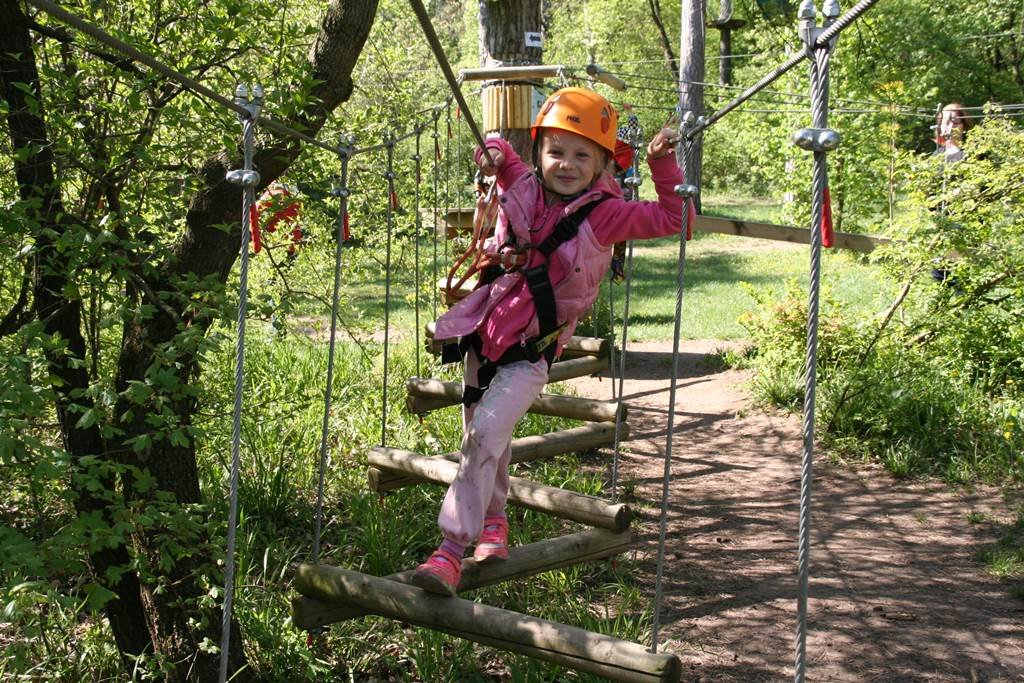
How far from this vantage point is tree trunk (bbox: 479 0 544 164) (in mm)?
5488

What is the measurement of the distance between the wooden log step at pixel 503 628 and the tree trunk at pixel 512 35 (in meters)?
3.29

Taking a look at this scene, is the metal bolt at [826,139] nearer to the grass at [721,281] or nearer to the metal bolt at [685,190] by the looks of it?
the metal bolt at [685,190]

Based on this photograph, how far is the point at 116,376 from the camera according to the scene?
10.9 feet

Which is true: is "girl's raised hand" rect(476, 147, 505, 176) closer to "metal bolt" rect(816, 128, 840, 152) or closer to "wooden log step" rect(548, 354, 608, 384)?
"metal bolt" rect(816, 128, 840, 152)

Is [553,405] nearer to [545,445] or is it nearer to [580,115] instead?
[545,445]

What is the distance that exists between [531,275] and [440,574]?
0.89m

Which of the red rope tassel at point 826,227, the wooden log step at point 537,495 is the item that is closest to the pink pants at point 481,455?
the wooden log step at point 537,495

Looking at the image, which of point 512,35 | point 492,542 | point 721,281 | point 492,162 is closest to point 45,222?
point 492,162

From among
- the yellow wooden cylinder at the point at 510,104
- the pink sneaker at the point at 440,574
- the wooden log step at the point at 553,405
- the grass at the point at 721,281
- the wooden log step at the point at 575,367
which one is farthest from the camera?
the grass at the point at 721,281

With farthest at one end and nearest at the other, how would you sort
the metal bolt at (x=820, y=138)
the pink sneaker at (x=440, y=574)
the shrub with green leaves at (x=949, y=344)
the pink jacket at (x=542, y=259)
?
the shrub with green leaves at (x=949, y=344)
the pink jacket at (x=542, y=259)
the pink sneaker at (x=440, y=574)
the metal bolt at (x=820, y=138)

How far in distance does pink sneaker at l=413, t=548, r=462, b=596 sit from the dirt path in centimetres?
121

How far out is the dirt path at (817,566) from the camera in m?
3.66

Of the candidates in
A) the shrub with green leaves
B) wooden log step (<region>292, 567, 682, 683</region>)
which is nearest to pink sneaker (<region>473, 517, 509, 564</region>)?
wooden log step (<region>292, 567, 682, 683</region>)

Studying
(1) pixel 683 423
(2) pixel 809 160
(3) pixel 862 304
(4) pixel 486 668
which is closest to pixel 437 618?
(4) pixel 486 668
